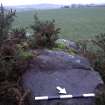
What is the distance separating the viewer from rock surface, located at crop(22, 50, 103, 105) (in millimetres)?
5172

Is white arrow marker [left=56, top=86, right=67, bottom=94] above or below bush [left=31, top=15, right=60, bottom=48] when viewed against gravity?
below

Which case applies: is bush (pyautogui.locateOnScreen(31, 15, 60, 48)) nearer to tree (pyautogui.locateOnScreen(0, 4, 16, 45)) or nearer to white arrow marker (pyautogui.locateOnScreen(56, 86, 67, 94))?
tree (pyautogui.locateOnScreen(0, 4, 16, 45))

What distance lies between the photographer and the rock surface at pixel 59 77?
17.0ft

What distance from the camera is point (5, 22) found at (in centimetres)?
623

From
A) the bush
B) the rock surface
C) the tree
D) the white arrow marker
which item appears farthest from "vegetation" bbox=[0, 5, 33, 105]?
the white arrow marker

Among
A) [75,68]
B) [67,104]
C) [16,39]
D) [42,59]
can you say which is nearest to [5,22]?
[16,39]

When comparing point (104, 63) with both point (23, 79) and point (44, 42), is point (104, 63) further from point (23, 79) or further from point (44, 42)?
point (23, 79)

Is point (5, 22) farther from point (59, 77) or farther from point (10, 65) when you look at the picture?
point (59, 77)

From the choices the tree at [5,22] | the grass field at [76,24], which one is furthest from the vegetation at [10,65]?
the grass field at [76,24]

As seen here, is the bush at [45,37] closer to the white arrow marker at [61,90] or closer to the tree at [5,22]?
the tree at [5,22]

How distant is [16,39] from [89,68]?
133 centimetres

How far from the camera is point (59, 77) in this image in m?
5.48

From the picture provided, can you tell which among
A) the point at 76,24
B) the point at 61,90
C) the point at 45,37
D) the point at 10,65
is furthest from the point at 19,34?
the point at 76,24

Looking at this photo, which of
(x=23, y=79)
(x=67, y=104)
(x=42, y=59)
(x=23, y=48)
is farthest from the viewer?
(x=23, y=48)
